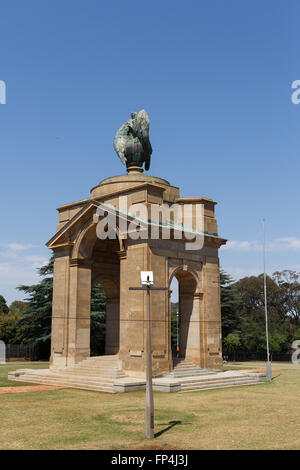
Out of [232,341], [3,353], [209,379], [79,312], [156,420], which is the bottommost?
[3,353]

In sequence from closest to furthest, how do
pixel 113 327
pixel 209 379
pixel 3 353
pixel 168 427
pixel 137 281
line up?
pixel 168 427 → pixel 209 379 → pixel 137 281 → pixel 113 327 → pixel 3 353

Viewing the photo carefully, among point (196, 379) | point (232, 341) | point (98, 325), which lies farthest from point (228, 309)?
point (196, 379)

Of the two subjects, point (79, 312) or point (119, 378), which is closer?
point (119, 378)

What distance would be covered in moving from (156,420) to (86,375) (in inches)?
435

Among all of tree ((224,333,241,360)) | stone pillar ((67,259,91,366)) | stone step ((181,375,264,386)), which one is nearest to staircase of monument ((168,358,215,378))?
stone step ((181,375,264,386))

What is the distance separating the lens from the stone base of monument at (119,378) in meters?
21.8

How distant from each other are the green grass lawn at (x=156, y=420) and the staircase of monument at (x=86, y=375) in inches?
46.6

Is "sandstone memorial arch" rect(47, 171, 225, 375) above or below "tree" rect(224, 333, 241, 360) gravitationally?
above

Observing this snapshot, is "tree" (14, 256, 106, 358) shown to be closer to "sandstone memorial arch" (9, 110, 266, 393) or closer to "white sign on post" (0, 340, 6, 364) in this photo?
"white sign on post" (0, 340, 6, 364)

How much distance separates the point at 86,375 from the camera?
24828 mm

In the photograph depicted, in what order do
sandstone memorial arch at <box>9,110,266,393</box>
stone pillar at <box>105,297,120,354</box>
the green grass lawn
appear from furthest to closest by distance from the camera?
stone pillar at <box>105,297,120,354</box> → sandstone memorial arch at <box>9,110,266,393</box> → the green grass lawn

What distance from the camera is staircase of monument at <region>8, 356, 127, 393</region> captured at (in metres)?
22.8

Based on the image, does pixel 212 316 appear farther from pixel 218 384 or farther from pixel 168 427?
pixel 168 427

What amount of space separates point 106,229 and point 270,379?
13244 mm
